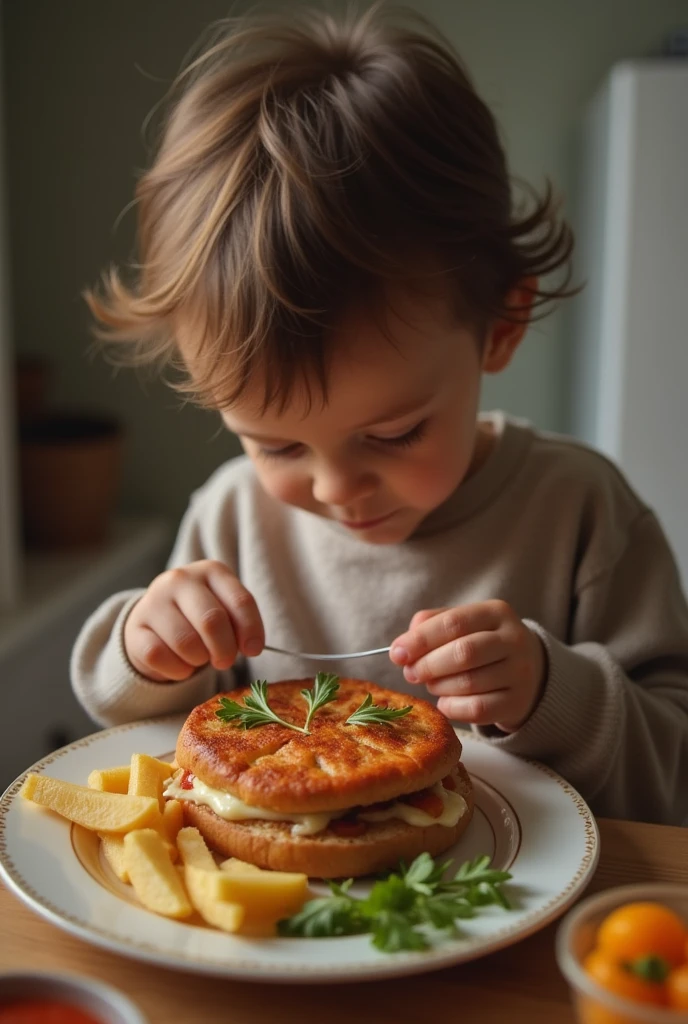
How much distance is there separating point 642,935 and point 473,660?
1.51 feet

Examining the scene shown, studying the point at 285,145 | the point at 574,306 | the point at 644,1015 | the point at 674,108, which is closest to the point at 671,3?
the point at 674,108

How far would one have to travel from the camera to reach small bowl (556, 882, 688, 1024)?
57cm

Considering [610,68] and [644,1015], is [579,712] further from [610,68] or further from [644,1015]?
[610,68]

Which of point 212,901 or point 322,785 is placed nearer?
point 212,901

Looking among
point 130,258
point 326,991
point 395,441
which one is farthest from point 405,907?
point 130,258

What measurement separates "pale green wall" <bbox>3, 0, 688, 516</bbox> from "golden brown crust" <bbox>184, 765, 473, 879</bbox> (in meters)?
1.86

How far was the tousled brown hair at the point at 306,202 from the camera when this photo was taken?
1119 mm

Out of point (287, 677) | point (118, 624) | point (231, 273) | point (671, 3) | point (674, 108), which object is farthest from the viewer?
point (671, 3)

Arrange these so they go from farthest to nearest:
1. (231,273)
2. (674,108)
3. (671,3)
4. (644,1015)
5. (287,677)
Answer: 1. (671,3)
2. (674,108)
3. (287,677)
4. (231,273)
5. (644,1015)

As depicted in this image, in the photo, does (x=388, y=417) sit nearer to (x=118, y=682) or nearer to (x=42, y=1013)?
(x=118, y=682)

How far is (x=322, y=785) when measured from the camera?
0.89 m

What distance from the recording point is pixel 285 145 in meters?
1.15

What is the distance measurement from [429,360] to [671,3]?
1.68 meters

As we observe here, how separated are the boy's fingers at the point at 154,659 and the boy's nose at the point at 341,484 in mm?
250
